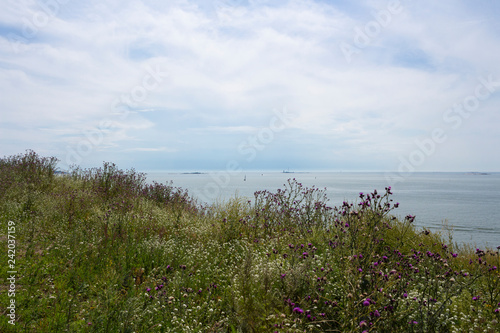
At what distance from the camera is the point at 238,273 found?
502 cm

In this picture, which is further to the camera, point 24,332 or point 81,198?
point 81,198

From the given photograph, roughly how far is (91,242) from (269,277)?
4.75 meters

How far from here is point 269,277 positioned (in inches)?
170

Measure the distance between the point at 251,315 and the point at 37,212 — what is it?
8.13m

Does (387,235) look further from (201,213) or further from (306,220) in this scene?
(201,213)

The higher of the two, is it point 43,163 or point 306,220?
point 43,163

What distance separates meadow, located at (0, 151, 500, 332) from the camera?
3.73m

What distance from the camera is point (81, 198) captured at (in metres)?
10.7

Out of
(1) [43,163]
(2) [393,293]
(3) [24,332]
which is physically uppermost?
(1) [43,163]

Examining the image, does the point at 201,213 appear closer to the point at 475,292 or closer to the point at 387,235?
the point at 387,235

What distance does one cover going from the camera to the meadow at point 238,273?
147 inches

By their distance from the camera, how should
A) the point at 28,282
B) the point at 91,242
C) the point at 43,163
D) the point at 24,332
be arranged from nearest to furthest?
the point at 24,332 < the point at 28,282 < the point at 91,242 < the point at 43,163

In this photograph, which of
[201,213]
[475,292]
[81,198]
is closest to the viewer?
[475,292]

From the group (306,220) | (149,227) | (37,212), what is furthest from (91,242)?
(306,220)
